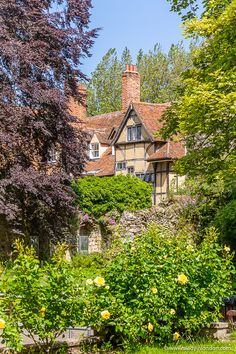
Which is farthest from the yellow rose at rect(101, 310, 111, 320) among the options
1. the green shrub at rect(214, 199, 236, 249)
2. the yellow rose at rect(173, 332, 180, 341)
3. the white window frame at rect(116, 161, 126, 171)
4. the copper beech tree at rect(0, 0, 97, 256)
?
the white window frame at rect(116, 161, 126, 171)

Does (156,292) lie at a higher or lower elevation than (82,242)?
lower

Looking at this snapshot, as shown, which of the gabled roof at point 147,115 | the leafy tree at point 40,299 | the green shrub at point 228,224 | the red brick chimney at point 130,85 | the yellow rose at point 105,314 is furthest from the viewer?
the red brick chimney at point 130,85

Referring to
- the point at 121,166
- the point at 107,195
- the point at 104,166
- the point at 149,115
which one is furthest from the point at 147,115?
the point at 107,195

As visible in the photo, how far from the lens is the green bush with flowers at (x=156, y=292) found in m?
8.31

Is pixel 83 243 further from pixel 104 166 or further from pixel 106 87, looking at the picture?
pixel 106 87

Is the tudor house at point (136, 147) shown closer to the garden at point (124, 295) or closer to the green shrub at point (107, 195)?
the green shrub at point (107, 195)

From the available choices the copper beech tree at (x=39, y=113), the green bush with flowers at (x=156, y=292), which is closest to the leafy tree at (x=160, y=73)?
the copper beech tree at (x=39, y=113)

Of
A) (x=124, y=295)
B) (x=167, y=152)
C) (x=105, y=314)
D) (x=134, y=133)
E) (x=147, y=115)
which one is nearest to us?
(x=105, y=314)

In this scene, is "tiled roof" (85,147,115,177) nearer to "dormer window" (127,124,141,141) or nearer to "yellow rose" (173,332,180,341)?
"dormer window" (127,124,141,141)

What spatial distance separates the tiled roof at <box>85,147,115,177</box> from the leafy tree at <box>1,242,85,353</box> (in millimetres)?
29853

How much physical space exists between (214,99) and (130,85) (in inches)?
1053

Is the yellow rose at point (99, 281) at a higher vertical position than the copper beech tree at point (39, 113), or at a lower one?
lower

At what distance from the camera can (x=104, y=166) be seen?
3869 centimetres

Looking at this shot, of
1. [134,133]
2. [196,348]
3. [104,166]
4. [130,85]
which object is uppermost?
[130,85]
